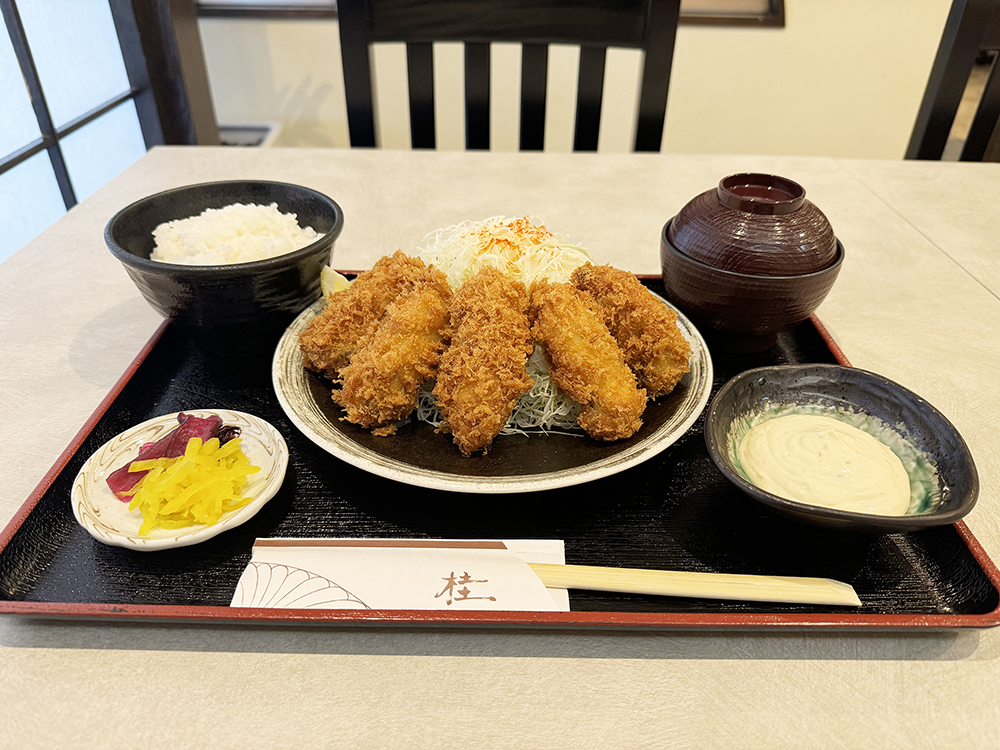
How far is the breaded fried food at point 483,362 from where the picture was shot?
119 cm

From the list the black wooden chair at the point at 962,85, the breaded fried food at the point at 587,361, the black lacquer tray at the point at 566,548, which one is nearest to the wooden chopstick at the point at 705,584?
the black lacquer tray at the point at 566,548

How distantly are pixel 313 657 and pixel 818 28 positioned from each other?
525 cm

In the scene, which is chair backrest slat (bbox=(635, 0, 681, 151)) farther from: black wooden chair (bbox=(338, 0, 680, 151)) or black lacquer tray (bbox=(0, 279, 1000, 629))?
black lacquer tray (bbox=(0, 279, 1000, 629))

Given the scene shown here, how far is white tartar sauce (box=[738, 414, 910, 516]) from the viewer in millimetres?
1021

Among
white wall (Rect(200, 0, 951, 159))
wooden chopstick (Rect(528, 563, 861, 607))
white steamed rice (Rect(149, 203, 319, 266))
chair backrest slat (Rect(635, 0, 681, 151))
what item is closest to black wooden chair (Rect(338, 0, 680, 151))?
chair backrest slat (Rect(635, 0, 681, 151))

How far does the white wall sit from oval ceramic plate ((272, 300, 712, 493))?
4010 mm

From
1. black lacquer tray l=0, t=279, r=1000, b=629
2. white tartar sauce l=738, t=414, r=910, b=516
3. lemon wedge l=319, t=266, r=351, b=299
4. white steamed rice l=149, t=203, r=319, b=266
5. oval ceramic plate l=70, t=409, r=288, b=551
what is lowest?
black lacquer tray l=0, t=279, r=1000, b=629

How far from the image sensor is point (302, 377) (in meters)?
1.33

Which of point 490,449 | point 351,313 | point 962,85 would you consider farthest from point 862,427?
point 962,85

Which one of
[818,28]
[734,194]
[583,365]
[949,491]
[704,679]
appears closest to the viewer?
[704,679]

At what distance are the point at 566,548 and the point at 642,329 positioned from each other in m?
0.49

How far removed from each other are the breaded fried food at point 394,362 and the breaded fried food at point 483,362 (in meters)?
0.04

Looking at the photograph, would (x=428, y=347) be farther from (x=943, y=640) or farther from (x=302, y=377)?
(x=943, y=640)

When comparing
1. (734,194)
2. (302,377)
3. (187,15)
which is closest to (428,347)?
(302,377)
